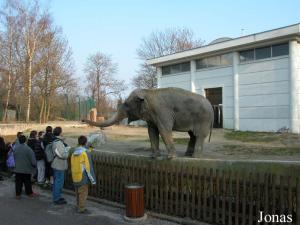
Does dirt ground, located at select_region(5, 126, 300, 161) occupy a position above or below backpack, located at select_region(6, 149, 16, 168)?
above

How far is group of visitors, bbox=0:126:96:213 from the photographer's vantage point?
8.38 m

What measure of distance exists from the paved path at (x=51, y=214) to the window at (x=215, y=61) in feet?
83.5

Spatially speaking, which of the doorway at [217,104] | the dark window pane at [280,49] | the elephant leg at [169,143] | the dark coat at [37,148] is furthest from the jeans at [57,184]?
the doorway at [217,104]

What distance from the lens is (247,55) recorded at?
1251 inches

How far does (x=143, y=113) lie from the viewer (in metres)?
9.12

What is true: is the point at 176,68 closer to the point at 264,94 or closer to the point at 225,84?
the point at 225,84

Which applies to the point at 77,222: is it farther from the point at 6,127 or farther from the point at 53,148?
the point at 6,127

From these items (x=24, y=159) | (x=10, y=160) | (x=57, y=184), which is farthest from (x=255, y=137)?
(x=57, y=184)

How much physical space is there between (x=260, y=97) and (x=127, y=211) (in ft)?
81.1

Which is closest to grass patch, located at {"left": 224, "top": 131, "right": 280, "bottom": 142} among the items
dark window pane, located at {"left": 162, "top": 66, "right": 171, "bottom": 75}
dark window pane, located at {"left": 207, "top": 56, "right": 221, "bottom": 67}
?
dark window pane, located at {"left": 207, "top": 56, "right": 221, "bottom": 67}

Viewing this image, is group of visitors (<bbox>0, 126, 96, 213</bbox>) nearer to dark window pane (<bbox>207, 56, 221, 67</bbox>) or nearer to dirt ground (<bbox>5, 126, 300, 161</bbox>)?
dirt ground (<bbox>5, 126, 300, 161</bbox>)

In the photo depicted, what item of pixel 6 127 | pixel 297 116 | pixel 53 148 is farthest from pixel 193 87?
pixel 53 148

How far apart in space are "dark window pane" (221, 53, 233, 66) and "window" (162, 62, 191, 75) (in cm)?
443

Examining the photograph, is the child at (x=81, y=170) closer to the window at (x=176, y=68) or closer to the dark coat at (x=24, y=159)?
the dark coat at (x=24, y=159)
